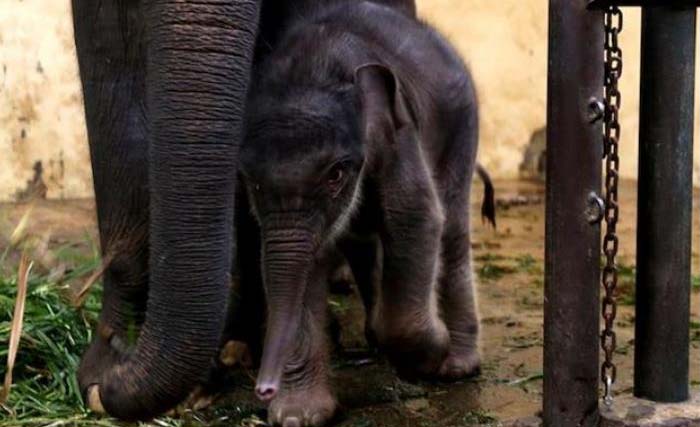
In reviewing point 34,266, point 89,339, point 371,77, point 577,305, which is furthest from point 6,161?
point 577,305

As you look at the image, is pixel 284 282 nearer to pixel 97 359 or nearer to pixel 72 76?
pixel 97 359

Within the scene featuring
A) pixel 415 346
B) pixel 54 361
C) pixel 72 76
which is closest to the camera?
pixel 415 346

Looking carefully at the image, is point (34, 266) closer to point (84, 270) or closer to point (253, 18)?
point (84, 270)

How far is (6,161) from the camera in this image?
22.9ft

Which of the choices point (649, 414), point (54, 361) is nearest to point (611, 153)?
point (649, 414)

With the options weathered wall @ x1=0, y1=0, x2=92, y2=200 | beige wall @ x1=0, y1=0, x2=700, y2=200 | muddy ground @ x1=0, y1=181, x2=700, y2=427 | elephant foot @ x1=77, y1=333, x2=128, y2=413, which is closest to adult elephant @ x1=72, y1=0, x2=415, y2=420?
elephant foot @ x1=77, y1=333, x2=128, y2=413

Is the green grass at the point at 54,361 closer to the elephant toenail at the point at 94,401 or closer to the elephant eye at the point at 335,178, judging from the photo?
the elephant toenail at the point at 94,401

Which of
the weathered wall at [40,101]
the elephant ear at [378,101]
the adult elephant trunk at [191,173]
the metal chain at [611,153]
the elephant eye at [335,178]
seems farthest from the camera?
the weathered wall at [40,101]

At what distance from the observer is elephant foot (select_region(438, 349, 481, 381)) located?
13.5ft

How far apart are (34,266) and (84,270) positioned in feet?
0.53

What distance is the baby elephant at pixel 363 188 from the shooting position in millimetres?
3480

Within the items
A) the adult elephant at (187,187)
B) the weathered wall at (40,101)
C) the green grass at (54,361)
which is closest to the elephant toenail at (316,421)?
the green grass at (54,361)

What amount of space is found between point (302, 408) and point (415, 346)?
369 millimetres

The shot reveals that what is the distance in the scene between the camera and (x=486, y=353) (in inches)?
175
